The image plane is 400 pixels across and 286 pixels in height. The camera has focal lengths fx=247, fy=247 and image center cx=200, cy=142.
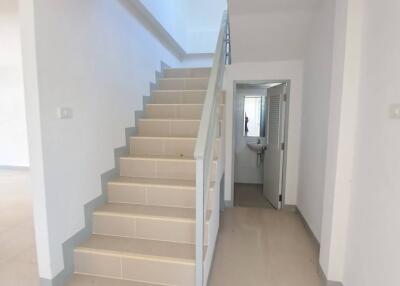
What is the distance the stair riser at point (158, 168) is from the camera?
265cm

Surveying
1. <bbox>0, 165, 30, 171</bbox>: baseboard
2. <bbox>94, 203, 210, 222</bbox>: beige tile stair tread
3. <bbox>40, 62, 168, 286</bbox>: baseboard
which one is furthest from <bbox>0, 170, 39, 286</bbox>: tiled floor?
<bbox>0, 165, 30, 171</bbox>: baseboard

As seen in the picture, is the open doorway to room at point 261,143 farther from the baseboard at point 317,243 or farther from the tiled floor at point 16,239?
the tiled floor at point 16,239

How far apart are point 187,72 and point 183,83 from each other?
0.36m

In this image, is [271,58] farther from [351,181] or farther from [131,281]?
[131,281]

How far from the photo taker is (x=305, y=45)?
10.4 ft

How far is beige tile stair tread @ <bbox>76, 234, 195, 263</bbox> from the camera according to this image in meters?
1.98

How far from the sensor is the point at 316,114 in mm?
2787

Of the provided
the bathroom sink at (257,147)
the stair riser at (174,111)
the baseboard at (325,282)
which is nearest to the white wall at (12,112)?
the stair riser at (174,111)

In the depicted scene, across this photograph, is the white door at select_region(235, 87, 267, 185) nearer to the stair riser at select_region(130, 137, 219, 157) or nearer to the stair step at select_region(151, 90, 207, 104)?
the stair step at select_region(151, 90, 207, 104)

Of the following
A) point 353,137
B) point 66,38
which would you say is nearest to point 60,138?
point 66,38

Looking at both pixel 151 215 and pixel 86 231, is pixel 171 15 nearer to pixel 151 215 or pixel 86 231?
pixel 151 215

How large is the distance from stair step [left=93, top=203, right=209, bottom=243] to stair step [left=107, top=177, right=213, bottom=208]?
0.31 ft

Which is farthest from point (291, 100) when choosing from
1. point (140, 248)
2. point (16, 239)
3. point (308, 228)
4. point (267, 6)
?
point (16, 239)

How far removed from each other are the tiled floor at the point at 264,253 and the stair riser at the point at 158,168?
2.86ft
